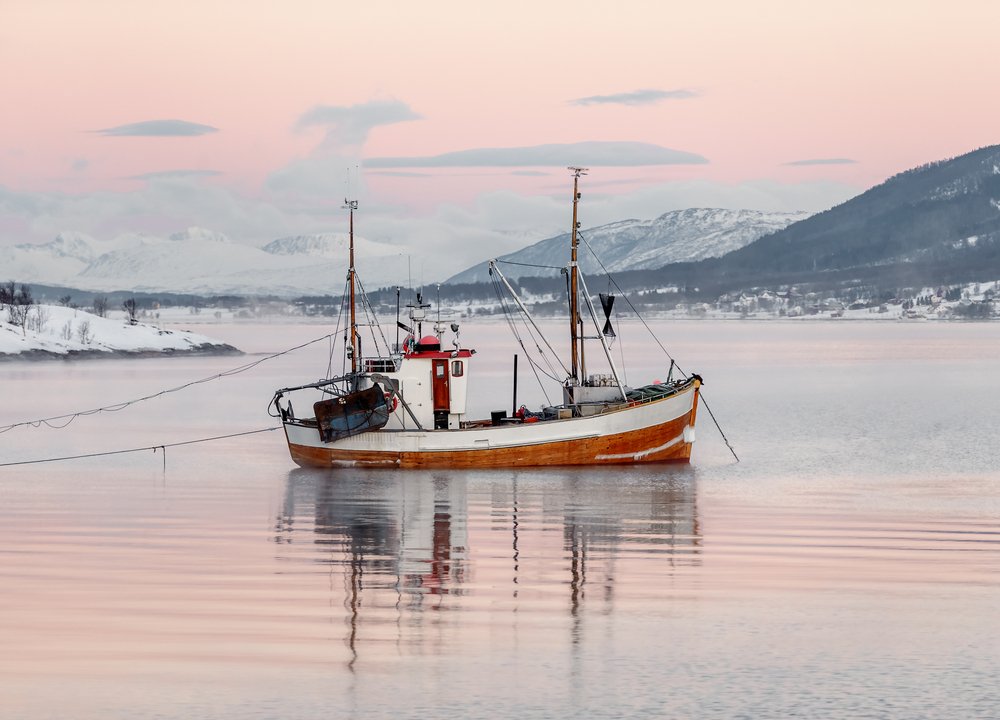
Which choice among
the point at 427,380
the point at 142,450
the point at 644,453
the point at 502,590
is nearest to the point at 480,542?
the point at 502,590

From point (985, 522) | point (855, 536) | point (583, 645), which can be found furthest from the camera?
point (985, 522)

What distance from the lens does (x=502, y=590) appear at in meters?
30.5

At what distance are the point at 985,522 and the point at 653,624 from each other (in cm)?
1791

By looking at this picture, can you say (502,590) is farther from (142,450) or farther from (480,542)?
(142,450)

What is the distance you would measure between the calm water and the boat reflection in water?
0.41ft

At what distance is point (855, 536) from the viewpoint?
126ft

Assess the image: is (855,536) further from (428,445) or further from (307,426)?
(307,426)

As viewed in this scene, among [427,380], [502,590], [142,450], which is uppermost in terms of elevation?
[427,380]

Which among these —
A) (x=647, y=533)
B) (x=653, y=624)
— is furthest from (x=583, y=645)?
(x=647, y=533)

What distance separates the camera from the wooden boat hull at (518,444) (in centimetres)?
5531

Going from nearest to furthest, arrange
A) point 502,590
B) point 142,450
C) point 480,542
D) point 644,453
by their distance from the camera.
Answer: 1. point 502,590
2. point 480,542
3. point 644,453
4. point 142,450

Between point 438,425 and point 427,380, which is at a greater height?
point 427,380

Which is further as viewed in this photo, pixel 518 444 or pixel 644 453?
pixel 644 453

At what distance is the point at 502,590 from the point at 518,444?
82.7 feet
